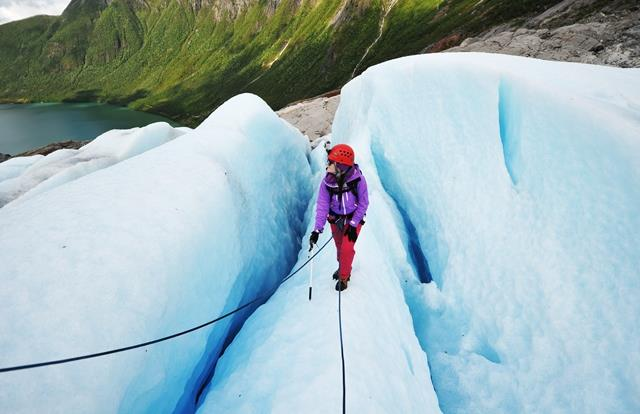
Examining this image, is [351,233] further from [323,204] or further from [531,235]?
[531,235]

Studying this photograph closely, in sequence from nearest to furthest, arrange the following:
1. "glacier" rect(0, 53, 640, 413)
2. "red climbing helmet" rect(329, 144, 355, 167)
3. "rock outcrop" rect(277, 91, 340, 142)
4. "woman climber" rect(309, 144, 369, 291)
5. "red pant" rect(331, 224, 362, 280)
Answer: "glacier" rect(0, 53, 640, 413) → "red climbing helmet" rect(329, 144, 355, 167) → "woman climber" rect(309, 144, 369, 291) → "red pant" rect(331, 224, 362, 280) → "rock outcrop" rect(277, 91, 340, 142)

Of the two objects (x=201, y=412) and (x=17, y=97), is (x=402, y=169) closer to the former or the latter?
(x=201, y=412)

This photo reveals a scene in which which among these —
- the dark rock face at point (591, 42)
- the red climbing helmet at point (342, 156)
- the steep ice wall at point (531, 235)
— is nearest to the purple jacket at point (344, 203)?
the red climbing helmet at point (342, 156)

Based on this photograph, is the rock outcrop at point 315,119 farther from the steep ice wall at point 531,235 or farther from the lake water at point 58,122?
the lake water at point 58,122

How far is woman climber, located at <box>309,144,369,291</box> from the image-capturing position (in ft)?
13.0

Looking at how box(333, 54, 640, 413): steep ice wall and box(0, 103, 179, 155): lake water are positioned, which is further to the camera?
box(0, 103, 179, 155): lake water

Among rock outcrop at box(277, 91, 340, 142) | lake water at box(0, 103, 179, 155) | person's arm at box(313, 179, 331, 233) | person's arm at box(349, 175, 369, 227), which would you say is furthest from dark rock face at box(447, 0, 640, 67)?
lake water at box(0, 103, 179, 155)

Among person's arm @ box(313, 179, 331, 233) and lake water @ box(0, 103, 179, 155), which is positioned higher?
person's arm @ box(313, 179, 331, 233)

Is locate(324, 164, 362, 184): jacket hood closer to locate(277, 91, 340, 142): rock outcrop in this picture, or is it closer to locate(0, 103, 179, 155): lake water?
locate(277, 91, 340, 142): rock outcrop

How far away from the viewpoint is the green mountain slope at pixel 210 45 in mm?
63000

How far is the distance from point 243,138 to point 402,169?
3.77 meters

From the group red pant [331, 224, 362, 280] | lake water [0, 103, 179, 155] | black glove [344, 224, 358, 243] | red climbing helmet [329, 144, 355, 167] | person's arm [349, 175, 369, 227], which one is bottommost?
lake water [0, 103, 179, 155]

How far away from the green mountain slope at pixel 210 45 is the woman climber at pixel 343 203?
153ft

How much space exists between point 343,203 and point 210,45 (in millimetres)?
146573
